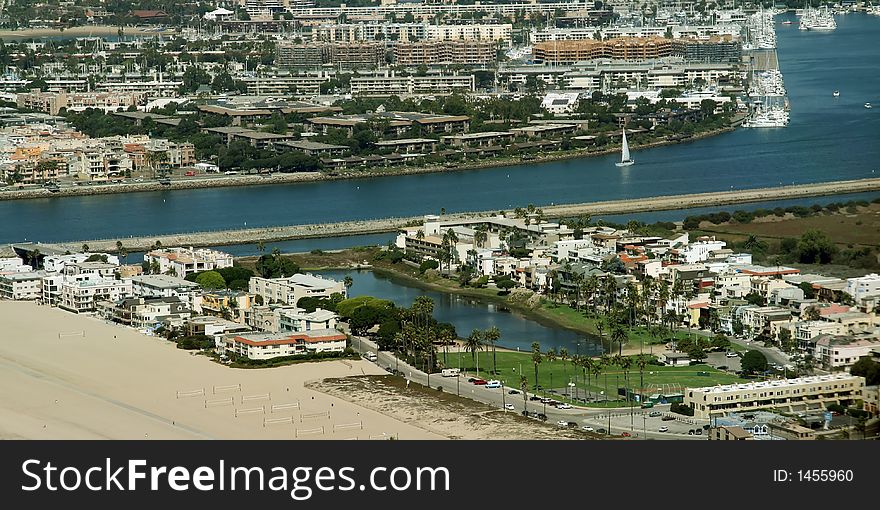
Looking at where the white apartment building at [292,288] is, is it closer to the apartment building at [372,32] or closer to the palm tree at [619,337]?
the palm tree at [619,337]

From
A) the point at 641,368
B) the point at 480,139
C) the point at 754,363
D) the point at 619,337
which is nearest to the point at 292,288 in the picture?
the point at 619,337

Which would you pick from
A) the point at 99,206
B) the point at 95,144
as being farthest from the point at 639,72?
the point at 99,206

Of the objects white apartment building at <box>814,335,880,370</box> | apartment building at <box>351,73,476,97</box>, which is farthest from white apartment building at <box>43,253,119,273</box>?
apartment building at <box>351,73,476,97</box>

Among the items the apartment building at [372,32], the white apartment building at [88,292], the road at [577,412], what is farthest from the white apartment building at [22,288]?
the apartment building at [372,32]

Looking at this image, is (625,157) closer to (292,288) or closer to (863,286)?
(292,288)

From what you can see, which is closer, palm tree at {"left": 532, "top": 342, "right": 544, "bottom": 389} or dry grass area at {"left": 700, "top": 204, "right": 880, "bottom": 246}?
palm tree at {"left": 532, "top": 342, "right": 544, "bottom": 389}

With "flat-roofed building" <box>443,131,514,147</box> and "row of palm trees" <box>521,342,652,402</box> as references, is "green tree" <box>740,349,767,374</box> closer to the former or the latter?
"row of palm trees" <box>521,342,652,402</box>

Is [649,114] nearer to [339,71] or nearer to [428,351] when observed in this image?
[339,71]
